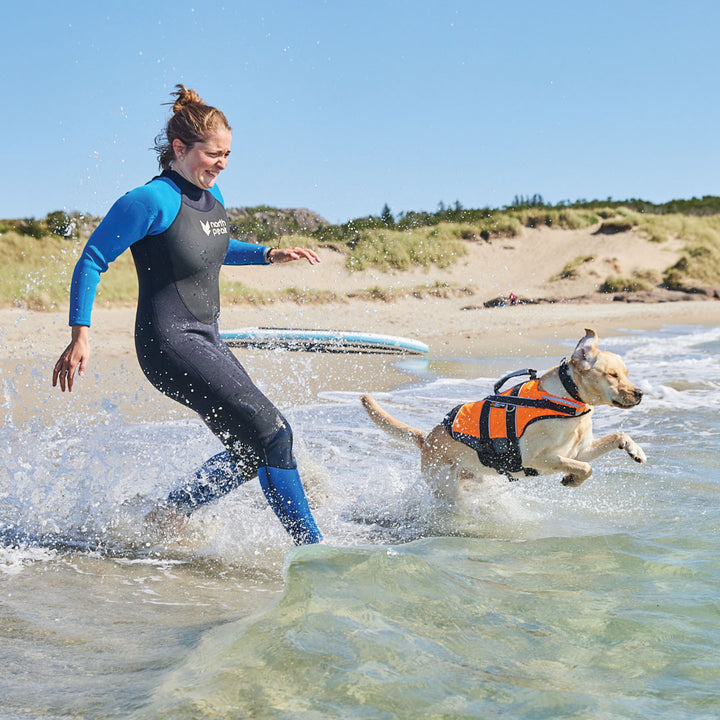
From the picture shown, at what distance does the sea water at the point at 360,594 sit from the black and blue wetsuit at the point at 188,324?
1.35ft

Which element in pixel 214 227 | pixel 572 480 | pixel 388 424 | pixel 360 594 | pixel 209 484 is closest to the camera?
pixel 360 594

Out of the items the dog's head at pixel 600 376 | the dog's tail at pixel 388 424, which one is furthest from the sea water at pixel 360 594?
the dog's head at pixel 600 376

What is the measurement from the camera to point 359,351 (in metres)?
12.3

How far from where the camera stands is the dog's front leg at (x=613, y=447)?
4.67 m

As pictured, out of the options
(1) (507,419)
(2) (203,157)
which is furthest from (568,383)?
(2) (203,157)

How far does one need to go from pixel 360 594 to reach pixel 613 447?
2168mm

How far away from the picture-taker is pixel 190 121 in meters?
3.77

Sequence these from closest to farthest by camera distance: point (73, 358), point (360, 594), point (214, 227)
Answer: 1. point (360, 594)
2. point (73, 358)
3. point (214, 227)

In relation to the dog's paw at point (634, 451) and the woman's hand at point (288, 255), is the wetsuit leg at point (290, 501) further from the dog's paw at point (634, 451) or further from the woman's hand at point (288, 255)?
the dog's paw at point (634, 451)

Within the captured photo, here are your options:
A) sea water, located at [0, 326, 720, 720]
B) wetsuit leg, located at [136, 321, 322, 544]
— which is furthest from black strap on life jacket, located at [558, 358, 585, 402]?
wetsuit leg, located at [136, 321, 322, 544]

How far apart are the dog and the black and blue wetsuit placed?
49.3 inches

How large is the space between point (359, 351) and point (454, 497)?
7.47m

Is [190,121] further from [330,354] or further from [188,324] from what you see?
[330,354]

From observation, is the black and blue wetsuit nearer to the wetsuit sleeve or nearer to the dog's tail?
the wetsuit sleeve
